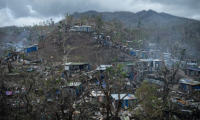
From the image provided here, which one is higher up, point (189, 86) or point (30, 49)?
point (30, 49)

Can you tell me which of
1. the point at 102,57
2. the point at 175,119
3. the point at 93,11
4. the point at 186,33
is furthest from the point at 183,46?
the point at 93,11

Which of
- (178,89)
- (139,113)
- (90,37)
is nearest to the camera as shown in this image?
(139,113)

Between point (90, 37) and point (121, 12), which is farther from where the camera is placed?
point (121, 12)

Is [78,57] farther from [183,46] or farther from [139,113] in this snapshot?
[183,46]

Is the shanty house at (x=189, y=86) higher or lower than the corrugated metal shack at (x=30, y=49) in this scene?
lower

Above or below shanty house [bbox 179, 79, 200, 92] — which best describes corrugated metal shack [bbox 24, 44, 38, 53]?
above

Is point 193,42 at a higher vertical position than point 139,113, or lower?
higher

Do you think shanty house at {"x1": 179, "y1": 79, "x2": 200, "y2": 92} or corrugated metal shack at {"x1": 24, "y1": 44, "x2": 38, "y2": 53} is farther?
corrugated metal shack at {"x1": 24, "y1": 44, "x2": 38, "y2": 53}

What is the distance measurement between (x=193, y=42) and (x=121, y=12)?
54260 millimetres

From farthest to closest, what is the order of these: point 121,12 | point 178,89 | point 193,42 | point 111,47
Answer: point 121,12 < point 193,42 < point 111,47 < point 178,89

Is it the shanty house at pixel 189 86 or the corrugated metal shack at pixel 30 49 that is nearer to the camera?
the shanty house at pixel 189 86

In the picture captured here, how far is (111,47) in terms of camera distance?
79.4 ft

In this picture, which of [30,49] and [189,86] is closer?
[189,86]

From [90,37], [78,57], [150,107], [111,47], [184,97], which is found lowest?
[184,97]
